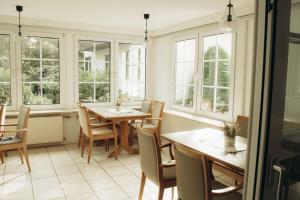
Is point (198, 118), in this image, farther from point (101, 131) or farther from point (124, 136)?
point (101, 131)

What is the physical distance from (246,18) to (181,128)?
7.08 ft

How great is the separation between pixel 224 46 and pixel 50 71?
3234mm

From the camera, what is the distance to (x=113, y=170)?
396 cm

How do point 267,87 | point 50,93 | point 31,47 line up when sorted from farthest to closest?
point 50,93 → point 31,47 → point 267,87

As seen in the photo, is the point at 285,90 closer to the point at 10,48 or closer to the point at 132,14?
the point at 132,14

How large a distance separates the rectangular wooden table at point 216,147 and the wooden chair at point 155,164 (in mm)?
332

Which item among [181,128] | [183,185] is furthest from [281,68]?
[181,128]

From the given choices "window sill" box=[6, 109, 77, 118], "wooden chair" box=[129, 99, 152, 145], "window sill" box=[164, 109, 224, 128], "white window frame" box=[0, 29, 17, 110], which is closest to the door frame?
"window sill" box=[164, 109, 224, 128]

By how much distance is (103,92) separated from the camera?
5707 mm

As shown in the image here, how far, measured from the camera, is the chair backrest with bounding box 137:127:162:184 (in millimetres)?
2463

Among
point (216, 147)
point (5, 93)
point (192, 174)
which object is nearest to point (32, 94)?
point (5, 93)

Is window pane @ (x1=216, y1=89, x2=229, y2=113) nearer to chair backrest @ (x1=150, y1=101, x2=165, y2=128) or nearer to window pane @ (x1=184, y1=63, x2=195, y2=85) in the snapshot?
window pane @ (x1=184, y1=63, x2=195, y2=85)

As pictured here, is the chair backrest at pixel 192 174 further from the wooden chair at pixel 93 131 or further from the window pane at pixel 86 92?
the window pane at pixel 86 92

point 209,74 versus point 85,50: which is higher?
point 85,50
